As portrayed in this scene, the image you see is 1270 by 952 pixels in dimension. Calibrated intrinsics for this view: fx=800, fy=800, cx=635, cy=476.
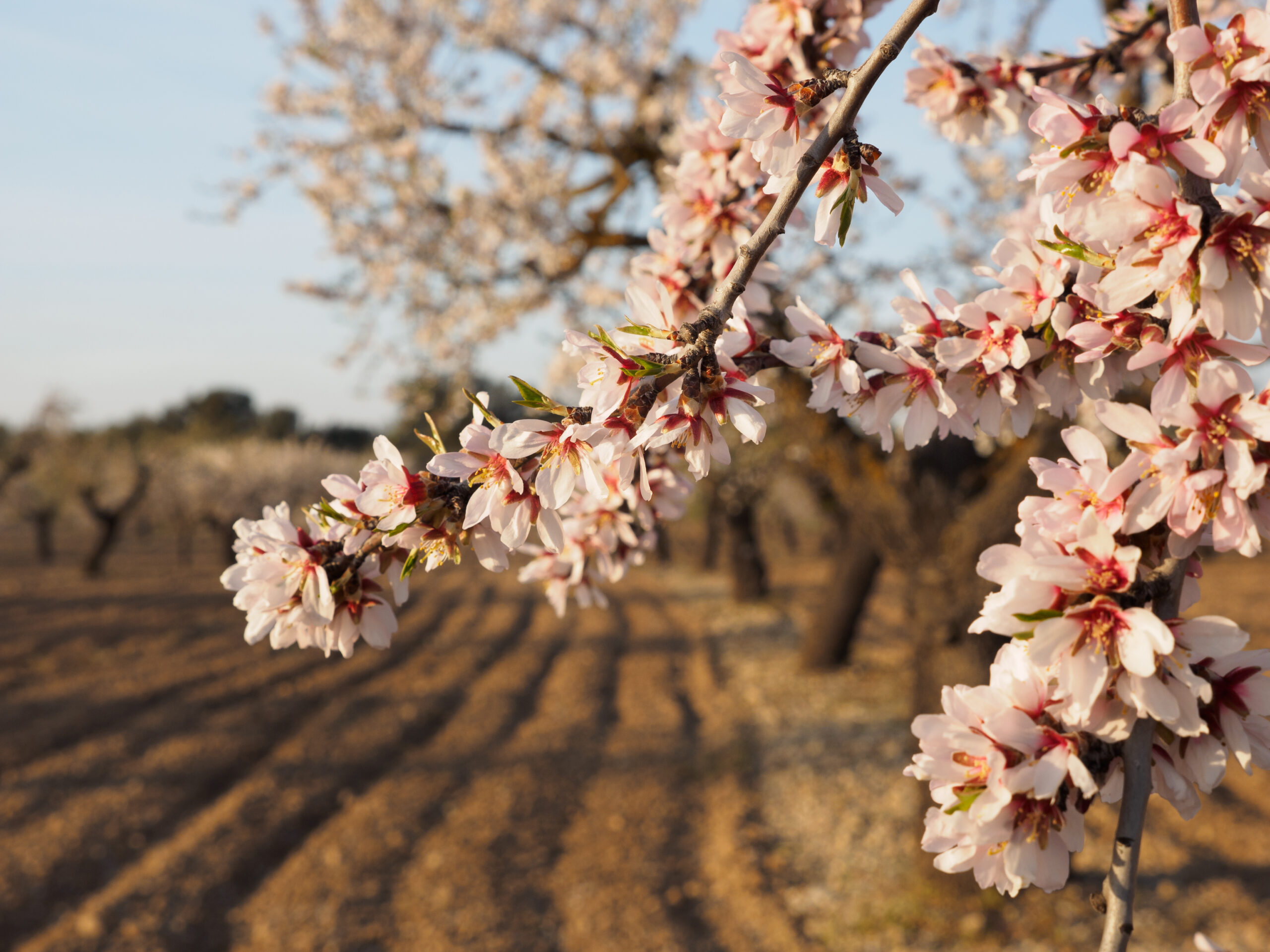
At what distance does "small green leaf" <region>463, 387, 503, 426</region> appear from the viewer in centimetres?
106

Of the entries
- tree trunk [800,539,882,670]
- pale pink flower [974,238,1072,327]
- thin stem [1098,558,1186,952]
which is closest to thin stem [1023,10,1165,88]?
pale pink flower [974,238,1072,327]

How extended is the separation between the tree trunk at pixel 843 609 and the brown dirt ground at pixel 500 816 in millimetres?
413

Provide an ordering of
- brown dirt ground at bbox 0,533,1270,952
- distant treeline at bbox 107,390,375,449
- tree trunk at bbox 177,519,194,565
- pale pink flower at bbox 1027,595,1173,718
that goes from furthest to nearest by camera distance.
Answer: distant treeline at bbox 107,390,375,449 < tree trunk at bbox 177,519,194,565 < brown dirt ground at bbox 0,533,1270,952 < pale pink flower at bbox 1027,595,1173,718

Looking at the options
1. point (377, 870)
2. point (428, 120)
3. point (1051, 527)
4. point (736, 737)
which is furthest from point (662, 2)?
point (1051, 527)

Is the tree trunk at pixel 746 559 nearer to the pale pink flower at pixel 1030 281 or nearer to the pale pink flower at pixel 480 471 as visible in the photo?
the pale pink flower at pixel 1030 281

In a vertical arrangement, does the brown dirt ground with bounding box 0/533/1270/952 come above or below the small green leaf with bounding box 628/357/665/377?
below

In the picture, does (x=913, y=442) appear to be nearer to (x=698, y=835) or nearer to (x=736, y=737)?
(x=698, y=835)

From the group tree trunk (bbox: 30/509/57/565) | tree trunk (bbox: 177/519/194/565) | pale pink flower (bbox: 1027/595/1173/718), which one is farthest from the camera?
tree trunk (bbox: 177/519/194/565)

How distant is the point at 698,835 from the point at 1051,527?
241 inches

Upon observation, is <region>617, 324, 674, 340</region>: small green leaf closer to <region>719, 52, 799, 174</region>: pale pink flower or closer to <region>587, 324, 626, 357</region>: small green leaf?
<region>587, 324, 626, 357</region>: small green leaf

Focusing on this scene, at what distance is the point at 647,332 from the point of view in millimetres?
1052

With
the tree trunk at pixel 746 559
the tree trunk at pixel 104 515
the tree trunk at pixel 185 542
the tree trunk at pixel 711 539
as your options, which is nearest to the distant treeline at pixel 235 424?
the tree trunk at pixel 185 542

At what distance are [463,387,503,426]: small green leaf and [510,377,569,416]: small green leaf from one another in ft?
0.15

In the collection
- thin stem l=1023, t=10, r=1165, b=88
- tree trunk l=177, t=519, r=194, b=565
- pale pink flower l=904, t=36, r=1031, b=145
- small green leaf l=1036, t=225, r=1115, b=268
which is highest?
thin stem l=1023, t=10, r=1165, b=88
